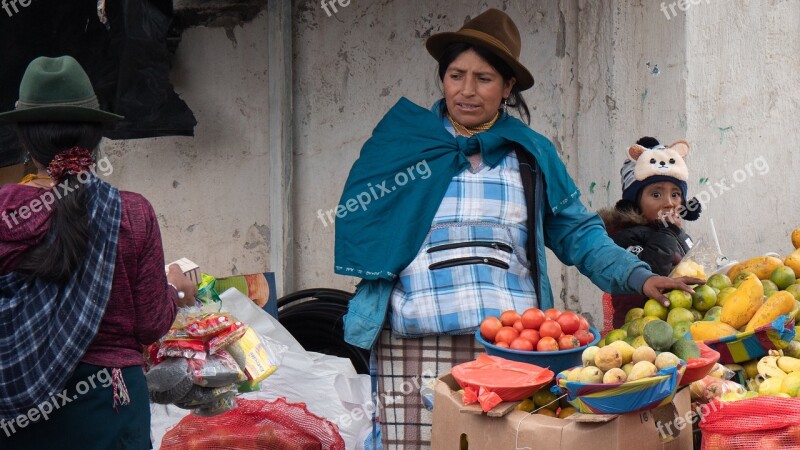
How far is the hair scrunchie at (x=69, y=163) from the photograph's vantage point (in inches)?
105

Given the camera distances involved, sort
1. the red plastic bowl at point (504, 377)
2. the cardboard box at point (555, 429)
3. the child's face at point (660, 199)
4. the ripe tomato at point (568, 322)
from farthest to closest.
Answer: the child's face at point (660, 199)
the ripe tomato at point (568, 322)
the red plastic bowl at point (504, 377)
the cardboard box at point (555, 429)

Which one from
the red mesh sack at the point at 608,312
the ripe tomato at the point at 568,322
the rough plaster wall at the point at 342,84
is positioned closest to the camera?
the ripe tomato at the point at 568,322

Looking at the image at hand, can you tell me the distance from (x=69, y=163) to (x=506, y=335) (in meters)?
1.34

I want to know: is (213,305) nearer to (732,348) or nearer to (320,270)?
(732,348)

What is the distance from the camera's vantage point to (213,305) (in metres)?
3.38

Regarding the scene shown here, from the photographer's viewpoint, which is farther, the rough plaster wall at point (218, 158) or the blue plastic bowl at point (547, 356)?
the rough plaster wall at point (218, 158)

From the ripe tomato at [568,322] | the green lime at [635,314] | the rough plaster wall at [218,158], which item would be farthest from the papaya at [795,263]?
the rough plaster wall at [218,158]

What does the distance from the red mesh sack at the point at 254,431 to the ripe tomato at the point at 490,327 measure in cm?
156

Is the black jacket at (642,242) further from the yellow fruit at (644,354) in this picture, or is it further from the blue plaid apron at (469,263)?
the yellow fruit at (644,354)

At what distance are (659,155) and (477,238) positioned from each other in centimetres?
132
